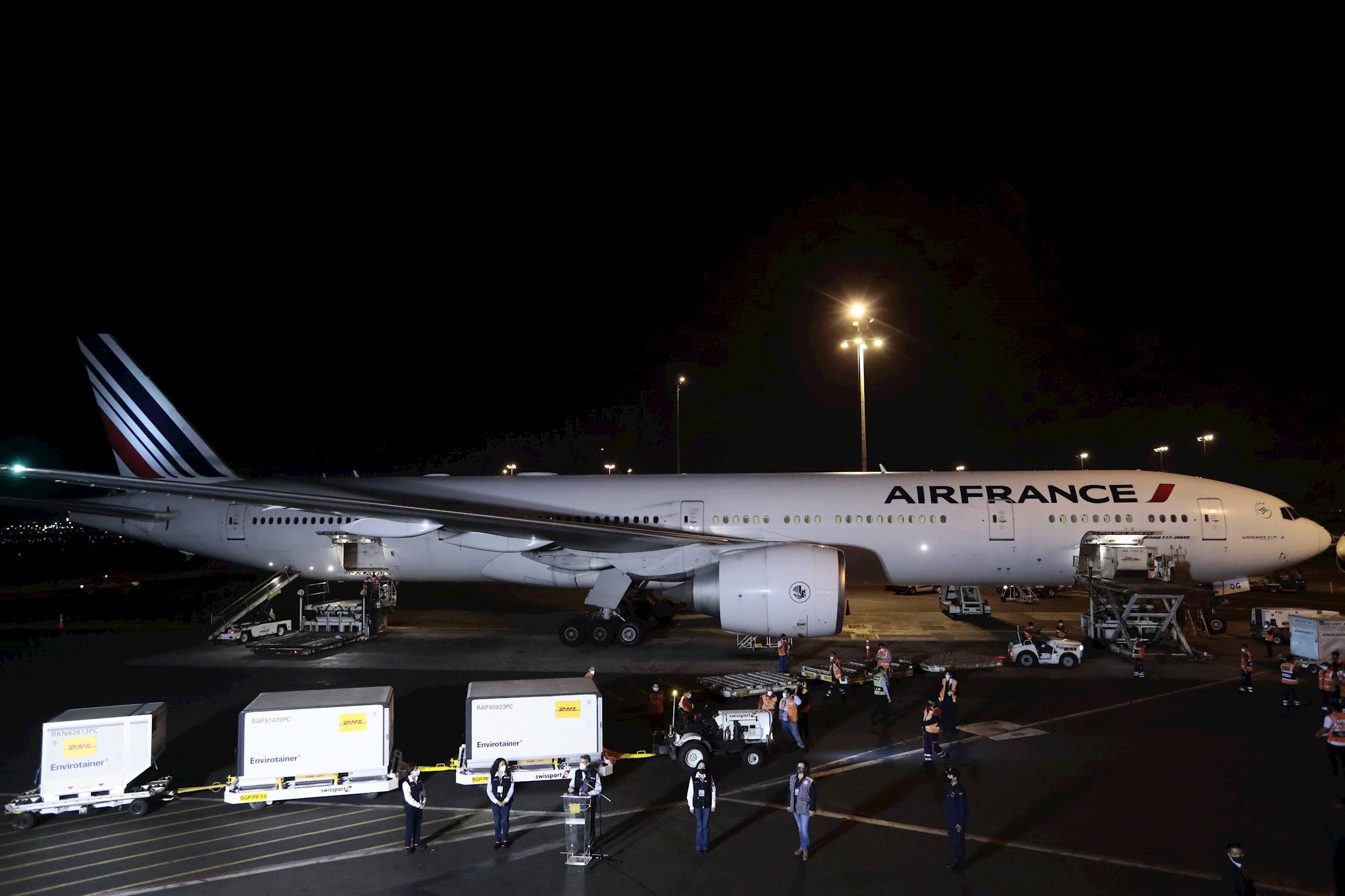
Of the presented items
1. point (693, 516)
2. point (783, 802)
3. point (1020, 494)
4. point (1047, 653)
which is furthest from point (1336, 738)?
point (693, 516)

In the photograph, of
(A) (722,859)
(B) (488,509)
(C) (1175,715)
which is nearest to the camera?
(A) (722,859)

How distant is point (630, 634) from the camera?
61.9 feet

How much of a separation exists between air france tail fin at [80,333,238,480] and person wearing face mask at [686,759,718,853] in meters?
20.7

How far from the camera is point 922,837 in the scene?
827 centimetres

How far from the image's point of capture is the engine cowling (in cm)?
1565

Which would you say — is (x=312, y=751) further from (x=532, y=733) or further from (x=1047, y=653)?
(x=1047, y=653)

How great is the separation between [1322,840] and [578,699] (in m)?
8.74

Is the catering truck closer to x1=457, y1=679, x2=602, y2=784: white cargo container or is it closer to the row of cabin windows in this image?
x1=457, y1=679, x2=602, y2=784: white cargo container

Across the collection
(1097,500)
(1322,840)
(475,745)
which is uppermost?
(1097,500)

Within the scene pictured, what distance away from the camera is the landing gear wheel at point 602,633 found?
1891 cm

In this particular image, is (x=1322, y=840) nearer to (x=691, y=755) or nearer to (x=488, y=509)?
(x=691, y=755)

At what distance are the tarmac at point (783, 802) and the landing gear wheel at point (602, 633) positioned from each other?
1.98m

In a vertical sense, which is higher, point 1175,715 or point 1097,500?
point 1097,500

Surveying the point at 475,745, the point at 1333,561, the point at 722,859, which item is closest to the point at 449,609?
the point at 475,745
